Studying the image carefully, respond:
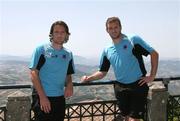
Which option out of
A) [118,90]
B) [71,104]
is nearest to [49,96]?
[118,90]

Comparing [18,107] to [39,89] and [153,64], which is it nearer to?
[39,89]

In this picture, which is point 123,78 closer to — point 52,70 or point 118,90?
point 118,90

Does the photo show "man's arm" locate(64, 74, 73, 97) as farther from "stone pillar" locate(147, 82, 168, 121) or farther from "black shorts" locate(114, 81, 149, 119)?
"stone pillar" locate(147, 82, 168, 121)

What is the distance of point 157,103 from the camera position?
7.96 m

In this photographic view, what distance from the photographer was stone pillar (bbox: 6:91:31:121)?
6.81m

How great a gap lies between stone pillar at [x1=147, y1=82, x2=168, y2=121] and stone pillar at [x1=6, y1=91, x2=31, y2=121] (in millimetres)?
2673

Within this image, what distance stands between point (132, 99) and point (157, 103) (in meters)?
1.89

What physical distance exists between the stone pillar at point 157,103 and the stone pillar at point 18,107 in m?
2.67

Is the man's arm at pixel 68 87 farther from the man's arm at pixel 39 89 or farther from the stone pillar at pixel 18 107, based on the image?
the stone pillar at pixel 18 107

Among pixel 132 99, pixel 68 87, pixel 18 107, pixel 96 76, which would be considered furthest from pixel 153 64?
pixel 18 107

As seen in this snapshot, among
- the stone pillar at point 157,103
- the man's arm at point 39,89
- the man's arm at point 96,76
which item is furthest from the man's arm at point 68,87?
the stone pillar at point 157,103

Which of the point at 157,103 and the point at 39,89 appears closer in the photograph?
the point at 39,89

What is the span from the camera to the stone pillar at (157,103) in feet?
26.0

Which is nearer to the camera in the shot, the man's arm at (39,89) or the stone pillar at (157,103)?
the man's arm at (39,89)
